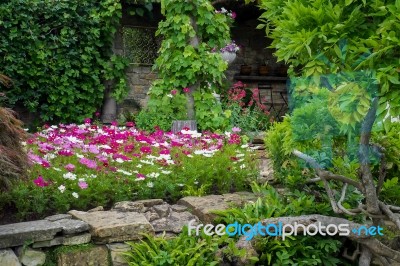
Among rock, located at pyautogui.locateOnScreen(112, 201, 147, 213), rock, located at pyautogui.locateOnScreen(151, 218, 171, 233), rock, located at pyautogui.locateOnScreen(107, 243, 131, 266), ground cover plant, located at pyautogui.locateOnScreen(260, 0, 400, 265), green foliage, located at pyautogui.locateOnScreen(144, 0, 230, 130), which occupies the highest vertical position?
green foliage, located at pyautogui.locateOnScreen(144, 0, 230, 130)

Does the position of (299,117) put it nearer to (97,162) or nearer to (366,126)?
(366,126)

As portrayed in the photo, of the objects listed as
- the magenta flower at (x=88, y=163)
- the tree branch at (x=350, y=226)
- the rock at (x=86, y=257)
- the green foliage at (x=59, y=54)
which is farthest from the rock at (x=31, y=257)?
the green foliage at (x=59, y=54)

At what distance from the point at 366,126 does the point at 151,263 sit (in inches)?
60.0

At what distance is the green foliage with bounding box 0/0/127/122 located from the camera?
8016 mm

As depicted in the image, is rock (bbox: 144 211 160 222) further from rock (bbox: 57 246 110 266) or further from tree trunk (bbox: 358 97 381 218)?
tree trunk (bbox: 358 97 381 218)

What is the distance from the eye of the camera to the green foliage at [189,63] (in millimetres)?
7496

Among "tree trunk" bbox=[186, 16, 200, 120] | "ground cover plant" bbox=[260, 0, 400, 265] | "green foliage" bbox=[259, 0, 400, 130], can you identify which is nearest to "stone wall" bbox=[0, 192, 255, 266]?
"ground cover plant" bbox=[260, 0, 400, 265]

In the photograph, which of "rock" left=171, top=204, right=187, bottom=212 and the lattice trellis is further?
the lattice trellis

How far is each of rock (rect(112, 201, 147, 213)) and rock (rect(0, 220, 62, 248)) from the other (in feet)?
2.12

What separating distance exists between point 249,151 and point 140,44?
15.4 feet

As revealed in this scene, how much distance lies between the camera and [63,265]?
3.40 metres

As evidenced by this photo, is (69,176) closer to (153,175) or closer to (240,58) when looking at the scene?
(153,175)

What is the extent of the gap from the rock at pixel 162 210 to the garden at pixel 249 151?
19 centimetres

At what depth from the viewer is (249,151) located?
220 inches
